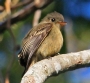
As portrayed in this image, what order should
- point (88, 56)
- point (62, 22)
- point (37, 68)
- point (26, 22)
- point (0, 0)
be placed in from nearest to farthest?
point (37, 68) < point (88, 56) < point (62, 22) < point (0, 0) < point (26, 22)

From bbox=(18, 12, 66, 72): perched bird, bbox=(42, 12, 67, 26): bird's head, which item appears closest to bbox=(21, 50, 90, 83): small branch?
bbox=(18, 12, 66, 72): perched bird

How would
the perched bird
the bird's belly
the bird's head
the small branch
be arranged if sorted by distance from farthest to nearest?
the bird's head → the bird's belly → the perched bird → the small branch

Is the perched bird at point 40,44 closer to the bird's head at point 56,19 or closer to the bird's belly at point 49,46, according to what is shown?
the bird's belly at point 49,46

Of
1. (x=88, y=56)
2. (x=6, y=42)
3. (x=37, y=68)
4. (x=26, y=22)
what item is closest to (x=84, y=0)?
(x=26, y=22)

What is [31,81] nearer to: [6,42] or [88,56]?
[88,56]

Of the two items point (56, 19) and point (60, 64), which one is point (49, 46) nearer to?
point (56, 19)

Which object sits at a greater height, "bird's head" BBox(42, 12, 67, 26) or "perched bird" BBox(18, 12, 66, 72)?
"bird's head" BBox(42, 12, 67, 26)

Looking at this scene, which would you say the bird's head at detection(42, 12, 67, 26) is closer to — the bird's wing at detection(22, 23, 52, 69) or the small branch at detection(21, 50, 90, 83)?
the bird's wing at detection(22, 23, 52, 69)

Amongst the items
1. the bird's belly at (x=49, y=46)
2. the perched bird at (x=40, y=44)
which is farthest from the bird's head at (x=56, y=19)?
the bird's belly at (x=49, y=46)
